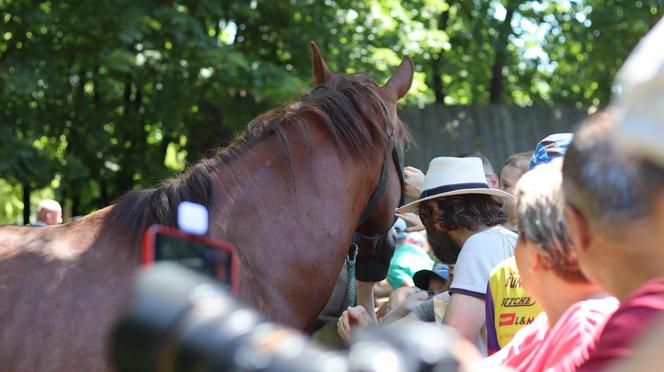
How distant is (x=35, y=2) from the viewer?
8.74 metres

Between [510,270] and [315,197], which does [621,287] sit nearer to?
[510,270]

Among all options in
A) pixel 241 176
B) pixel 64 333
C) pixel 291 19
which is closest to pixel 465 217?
pixel 241 176

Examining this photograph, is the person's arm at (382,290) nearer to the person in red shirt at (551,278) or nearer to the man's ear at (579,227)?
the person in red shirt at (551,278)

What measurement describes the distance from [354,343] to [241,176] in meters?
2.23

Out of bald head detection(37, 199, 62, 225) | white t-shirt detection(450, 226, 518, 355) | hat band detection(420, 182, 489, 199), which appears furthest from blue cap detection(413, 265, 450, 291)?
bald head detection(37, 199, 62, 225)

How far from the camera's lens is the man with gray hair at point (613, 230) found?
128 cm

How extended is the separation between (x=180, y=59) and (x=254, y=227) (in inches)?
241

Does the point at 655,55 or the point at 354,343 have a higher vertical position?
the point at 655,55

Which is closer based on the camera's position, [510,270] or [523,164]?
[510,270]

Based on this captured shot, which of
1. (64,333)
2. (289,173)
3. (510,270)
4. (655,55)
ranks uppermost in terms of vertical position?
(655,55)

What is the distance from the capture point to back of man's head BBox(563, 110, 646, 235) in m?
1.27

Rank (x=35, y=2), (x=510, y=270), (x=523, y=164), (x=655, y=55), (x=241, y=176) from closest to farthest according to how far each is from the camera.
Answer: (x=655, y=55)
(x=510, y=270)
(x=241, y=176)
(x=523, y=164)
(x=35, y=2)

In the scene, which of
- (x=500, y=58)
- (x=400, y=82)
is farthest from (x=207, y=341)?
(x=500, y=58)

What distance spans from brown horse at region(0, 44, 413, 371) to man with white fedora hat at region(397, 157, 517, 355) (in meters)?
0.21
